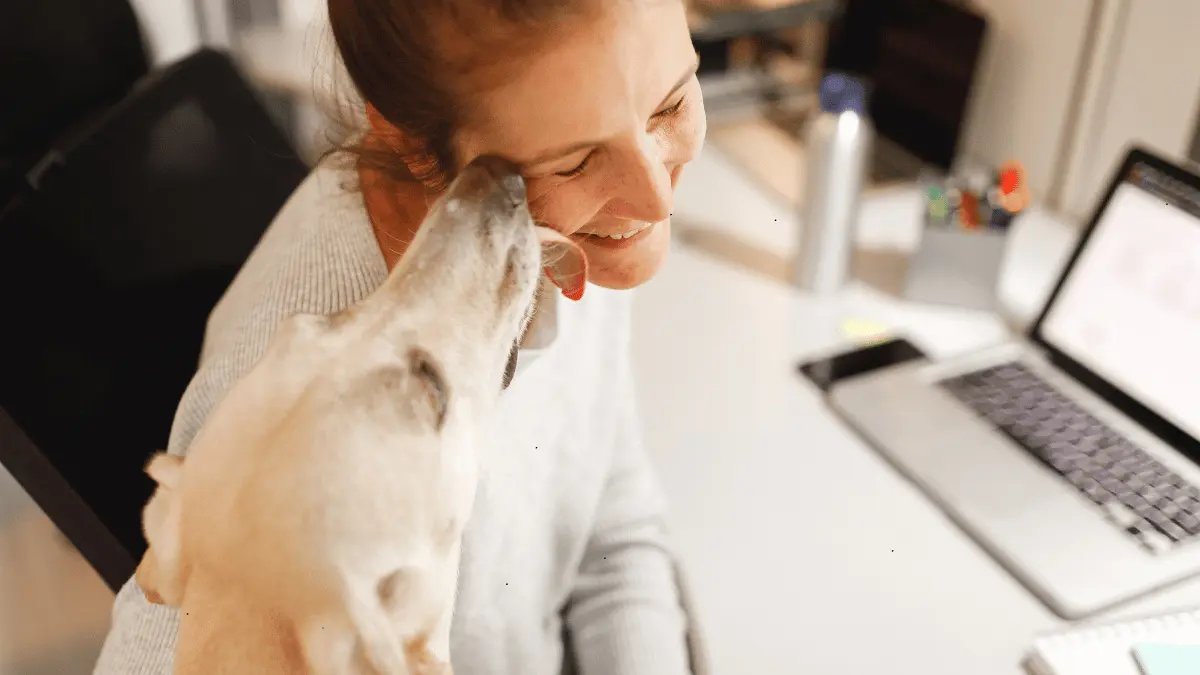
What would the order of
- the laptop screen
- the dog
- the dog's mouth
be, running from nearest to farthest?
the dog, the dog's mouth, the laptop screen

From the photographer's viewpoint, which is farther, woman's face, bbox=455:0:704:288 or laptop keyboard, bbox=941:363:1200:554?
laptop keyboard, bbox=941:363:1200:554

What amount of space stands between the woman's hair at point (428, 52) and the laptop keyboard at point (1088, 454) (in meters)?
0.65

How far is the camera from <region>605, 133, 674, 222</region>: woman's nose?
1.32 feet

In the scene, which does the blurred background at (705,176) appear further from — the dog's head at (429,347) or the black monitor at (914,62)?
the dog's head at (429,347)

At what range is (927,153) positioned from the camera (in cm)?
133

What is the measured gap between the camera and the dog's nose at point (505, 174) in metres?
0.39

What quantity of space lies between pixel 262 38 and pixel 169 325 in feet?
3.55

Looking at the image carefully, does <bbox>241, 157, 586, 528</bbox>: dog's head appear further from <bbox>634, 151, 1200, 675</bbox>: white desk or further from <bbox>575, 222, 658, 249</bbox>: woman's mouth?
<bbox>634, 151, 1200, 675</bbox>: white desk

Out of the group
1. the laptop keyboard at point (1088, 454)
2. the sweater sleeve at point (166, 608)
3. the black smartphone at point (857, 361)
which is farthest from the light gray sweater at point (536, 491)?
the laptop keyboard at point (1088, 454)

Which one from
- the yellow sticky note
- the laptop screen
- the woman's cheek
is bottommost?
the yellow sticky note

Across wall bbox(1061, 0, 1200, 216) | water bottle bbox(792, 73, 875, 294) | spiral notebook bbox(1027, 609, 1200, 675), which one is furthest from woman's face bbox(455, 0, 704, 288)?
wall bbox(1061, 0, 1200, 216)

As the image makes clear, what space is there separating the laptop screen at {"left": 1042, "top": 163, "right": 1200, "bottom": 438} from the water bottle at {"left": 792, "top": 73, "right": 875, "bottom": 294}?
0.24 metres

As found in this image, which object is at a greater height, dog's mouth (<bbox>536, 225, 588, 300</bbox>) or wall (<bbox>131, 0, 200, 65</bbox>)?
dog's mouth (<bbox>536, 225, 588, 300</bbox>)

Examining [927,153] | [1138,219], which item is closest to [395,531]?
[1138,219]
